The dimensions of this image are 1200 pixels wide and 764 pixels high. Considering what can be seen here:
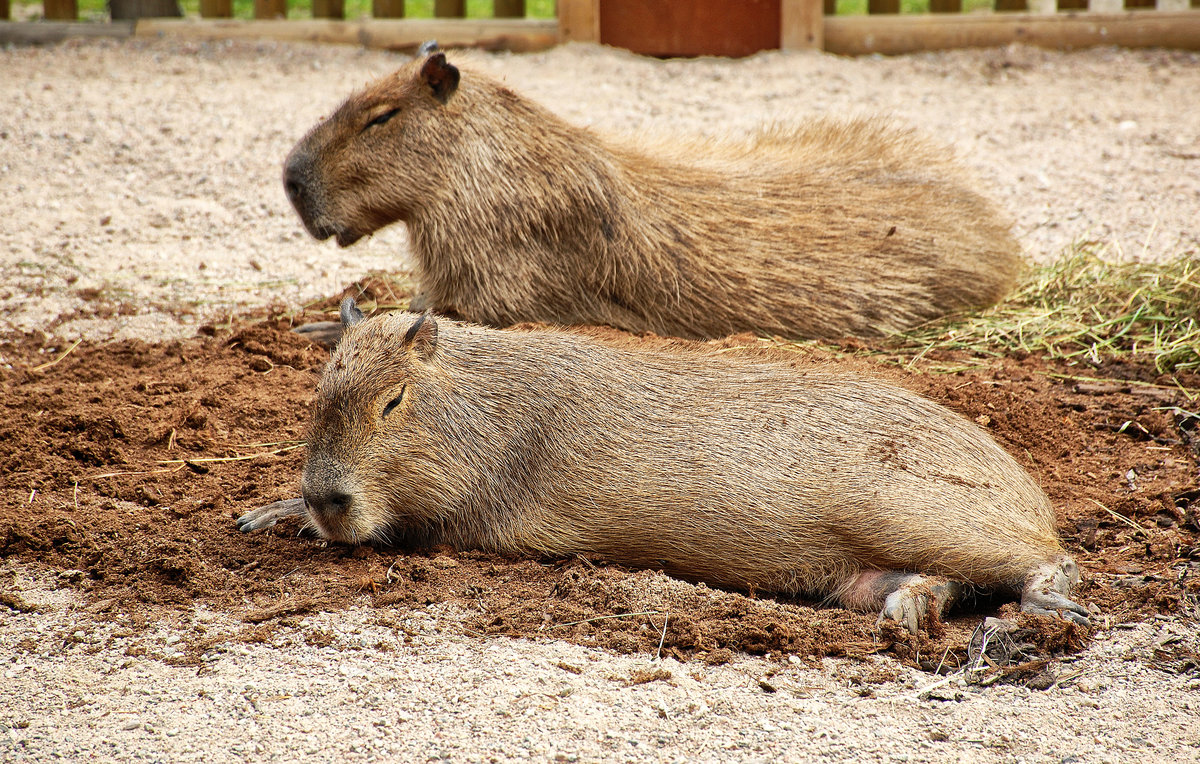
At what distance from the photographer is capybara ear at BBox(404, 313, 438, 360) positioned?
10.8 feet

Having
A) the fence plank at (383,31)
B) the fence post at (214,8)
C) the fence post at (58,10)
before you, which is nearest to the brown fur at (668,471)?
the fence plank at (383,31)

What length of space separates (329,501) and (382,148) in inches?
74.7

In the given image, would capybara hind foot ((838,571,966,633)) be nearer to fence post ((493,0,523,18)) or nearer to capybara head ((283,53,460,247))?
capybara head ((283,53,460,247))

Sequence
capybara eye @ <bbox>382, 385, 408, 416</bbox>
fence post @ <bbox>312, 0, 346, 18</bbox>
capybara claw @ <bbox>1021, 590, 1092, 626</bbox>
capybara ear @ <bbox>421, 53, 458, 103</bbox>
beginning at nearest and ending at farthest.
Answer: capybara claw @ <bbox>1021, 590, 1092, 626</bbox> < capybara eye @ <bbox>382, 385, 408, 416</bbox> < capybara ear @ <bbox>421, 53, 458, 103</bbox> < fence post @ <bbox>312, 0, 346, 18</bbox>

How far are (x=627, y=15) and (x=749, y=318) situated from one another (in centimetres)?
473

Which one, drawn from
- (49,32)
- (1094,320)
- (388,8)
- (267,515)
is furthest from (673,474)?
(49,32)

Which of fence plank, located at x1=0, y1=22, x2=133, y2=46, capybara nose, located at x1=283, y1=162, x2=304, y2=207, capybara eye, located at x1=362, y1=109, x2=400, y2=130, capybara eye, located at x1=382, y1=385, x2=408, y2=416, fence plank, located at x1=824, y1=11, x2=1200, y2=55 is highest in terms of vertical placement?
fence plank, located at x1=0, y1=22, x2=133, y2=46

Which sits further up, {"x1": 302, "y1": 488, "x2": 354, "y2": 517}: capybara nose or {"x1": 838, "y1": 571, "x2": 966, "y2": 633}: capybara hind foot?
{"x1": 302, "y1": 488, "x2": 354, "y2": 517}: capybara nose

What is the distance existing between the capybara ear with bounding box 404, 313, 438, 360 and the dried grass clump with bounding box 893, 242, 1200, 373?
225cm

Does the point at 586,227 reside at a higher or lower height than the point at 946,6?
lower

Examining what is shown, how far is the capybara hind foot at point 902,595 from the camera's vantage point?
116 inches

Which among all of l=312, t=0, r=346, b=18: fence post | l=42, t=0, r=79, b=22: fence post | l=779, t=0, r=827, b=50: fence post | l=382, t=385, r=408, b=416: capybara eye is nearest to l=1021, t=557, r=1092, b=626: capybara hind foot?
l=382, t=385, r=408, b=416: capybara eye

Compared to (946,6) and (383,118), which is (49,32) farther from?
(946,6)

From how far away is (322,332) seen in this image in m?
4.83
